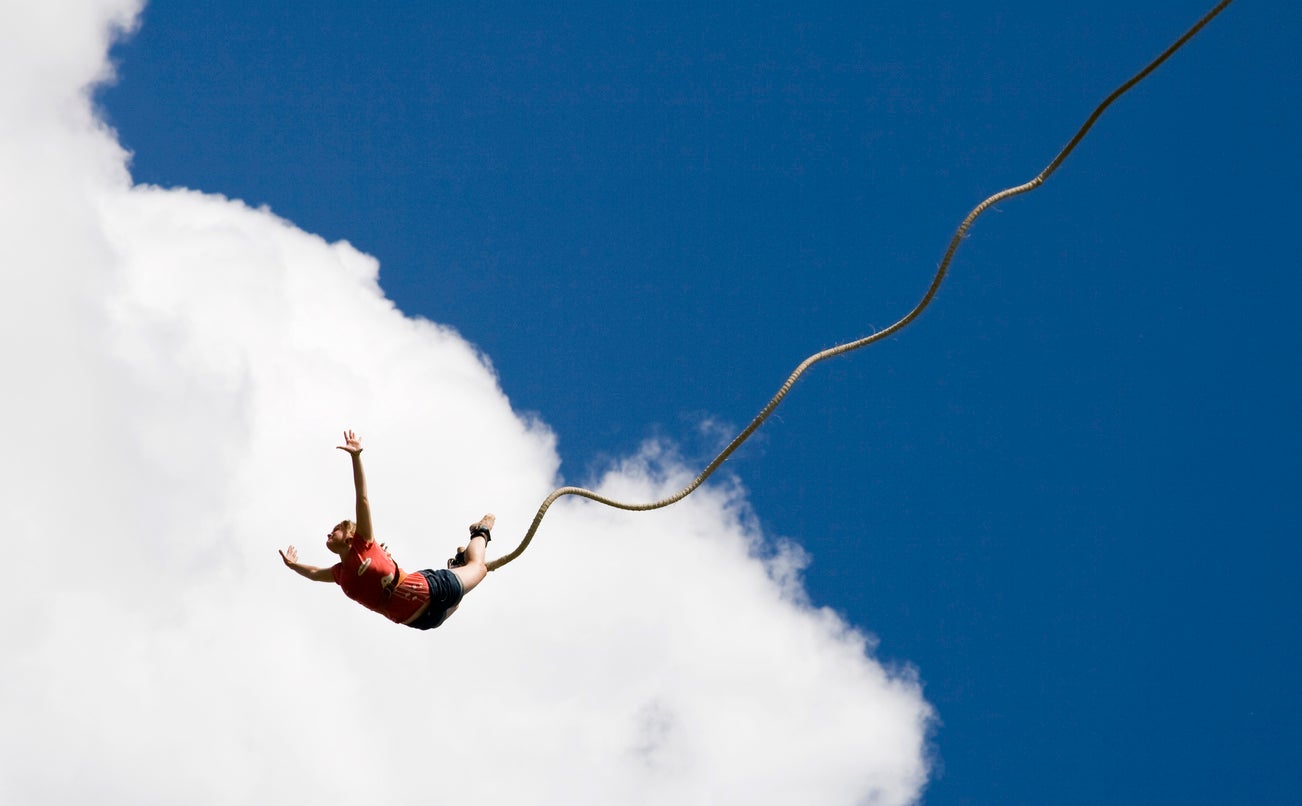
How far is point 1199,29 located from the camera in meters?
13.1

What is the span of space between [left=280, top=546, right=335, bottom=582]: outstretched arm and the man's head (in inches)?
20.1

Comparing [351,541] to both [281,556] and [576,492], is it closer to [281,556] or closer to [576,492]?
[281,556]

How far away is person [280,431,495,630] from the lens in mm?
13859

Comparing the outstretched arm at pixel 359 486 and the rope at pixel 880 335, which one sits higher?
the rope at pixel 880 335

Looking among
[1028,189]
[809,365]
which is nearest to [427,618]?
[809,365]

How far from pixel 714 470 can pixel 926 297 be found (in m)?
2.51

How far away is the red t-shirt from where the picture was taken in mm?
13906

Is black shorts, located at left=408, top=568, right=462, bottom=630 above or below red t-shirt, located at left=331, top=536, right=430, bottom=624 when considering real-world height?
above

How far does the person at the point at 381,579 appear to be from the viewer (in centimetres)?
1386

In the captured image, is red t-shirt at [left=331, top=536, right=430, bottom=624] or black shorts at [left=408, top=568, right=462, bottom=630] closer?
red t-shirt at [left=331, top=536, right=430, bottom=624]

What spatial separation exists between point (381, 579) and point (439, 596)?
62cm

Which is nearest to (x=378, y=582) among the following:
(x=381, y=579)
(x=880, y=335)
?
(x=381, y=579)

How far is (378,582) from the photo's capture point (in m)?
14.0

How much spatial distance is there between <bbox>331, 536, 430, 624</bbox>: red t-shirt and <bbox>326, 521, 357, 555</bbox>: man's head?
5cm
